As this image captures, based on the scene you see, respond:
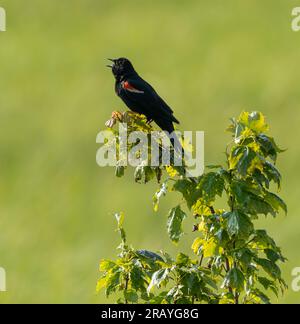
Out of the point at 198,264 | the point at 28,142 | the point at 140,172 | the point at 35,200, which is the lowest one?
the point at 198,264

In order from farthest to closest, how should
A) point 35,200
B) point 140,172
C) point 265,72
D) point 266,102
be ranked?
point 265,72 < point 266,102 < point 35,200 < point 140,172

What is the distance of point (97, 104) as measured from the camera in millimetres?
22438

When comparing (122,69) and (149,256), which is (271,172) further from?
(122,69)

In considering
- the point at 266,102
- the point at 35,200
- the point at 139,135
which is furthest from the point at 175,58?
the point at 139,135

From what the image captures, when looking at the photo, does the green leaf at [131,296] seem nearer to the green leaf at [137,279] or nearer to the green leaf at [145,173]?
the green leaf at [137,279]

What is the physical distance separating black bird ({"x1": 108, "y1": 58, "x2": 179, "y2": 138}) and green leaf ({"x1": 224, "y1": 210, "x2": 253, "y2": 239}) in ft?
8.43

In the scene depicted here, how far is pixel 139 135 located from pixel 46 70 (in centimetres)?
1948

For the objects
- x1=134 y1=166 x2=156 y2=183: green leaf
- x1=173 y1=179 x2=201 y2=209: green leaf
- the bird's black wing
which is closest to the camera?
x1=173 y1=179 x2=201 y2=209: green leaf

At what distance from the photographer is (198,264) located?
16.7 feet

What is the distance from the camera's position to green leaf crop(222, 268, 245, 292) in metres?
4.82

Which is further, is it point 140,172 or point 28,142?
point 28,142

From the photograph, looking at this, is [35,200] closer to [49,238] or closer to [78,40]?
[49,238]

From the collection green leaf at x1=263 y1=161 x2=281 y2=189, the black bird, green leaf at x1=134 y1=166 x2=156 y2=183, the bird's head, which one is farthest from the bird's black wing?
green leaf at x1=263 y1=161 x2=281 y2=189

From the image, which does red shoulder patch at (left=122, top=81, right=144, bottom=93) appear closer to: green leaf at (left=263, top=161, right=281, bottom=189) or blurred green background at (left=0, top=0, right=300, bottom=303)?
green leaf at (left=263, top=161, right=281, bottom=189)
